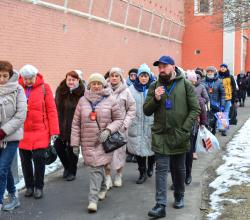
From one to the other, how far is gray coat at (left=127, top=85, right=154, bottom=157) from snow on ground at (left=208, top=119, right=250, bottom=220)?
1150 millimetres

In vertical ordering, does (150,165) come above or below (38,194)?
above

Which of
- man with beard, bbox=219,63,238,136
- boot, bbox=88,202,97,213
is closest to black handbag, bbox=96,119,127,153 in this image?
boot, bbox=88,202,97,213

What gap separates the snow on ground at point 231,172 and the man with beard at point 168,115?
0.78 meters

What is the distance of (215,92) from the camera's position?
10836 mm

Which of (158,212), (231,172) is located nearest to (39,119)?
(158,212)

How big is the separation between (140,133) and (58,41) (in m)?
8.29

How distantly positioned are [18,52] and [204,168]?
6226 mm

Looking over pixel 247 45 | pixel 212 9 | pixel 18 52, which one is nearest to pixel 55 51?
pixel 18 52

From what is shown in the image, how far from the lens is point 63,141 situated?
7.54 meters

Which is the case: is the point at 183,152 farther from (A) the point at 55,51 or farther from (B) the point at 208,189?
(A) the point at 55,51

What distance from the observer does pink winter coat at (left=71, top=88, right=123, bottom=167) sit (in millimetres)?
5859

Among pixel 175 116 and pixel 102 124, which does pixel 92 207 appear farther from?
pixel 175 116

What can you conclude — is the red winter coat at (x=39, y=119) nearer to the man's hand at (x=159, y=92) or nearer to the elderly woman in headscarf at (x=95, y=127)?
the elderly woman in headscarf at (x=95, y=127)

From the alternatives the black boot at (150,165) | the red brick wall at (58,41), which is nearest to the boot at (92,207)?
the black boot at (150,165)
